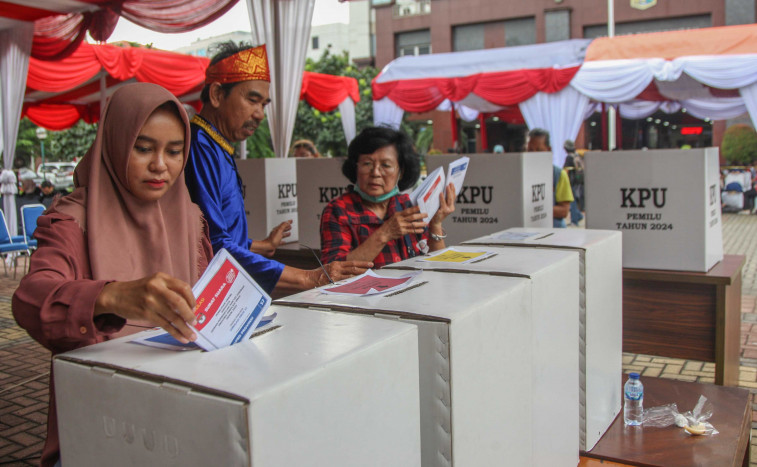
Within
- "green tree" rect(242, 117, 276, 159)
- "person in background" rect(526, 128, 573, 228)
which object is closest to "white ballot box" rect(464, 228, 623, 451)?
"person in background" rect(526, 128, 573, 228)

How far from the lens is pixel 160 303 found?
3.07 feet

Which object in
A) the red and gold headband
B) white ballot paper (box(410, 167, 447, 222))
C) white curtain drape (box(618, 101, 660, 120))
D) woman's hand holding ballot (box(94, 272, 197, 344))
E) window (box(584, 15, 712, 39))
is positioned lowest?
woman's hand holding ballot (box(94, 272, 197, 344))

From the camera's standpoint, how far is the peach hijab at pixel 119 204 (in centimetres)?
129

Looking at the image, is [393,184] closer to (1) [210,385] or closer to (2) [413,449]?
(2) [413,449]

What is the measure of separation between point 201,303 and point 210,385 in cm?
19

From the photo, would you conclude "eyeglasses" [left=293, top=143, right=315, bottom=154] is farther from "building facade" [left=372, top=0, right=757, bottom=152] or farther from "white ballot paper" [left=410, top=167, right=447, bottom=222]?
"building facade" [left=372, top=0, right=757, bottom=152]

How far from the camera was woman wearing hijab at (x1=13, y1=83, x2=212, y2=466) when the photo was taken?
1.07 m

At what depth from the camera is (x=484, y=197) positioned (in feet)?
10.2

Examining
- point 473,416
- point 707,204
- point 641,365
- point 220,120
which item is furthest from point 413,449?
point 641,365

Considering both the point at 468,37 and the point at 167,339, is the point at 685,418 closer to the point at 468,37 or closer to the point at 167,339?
A: the point at 167,339

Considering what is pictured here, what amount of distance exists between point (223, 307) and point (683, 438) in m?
1.35

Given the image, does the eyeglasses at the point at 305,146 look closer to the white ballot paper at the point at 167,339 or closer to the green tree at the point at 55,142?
the white ballot paper at the point at 167,339

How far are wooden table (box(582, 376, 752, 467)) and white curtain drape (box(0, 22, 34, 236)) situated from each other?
6.85m

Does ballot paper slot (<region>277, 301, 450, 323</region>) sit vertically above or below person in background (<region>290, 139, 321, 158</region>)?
below
